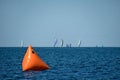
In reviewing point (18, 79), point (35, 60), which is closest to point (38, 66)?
point (35, 60)

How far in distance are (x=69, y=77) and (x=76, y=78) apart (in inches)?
51.0

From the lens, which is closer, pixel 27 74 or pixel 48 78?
pixel 48 78

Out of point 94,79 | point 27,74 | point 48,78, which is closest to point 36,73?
point 27,74

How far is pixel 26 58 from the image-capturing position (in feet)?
151

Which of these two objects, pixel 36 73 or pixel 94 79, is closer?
pixel 94 79

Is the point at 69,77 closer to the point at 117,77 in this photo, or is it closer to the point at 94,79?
the point at 94,79

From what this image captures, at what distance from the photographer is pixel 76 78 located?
43.6 m

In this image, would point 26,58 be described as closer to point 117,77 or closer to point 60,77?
point 60,77

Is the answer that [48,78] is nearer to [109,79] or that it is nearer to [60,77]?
[60,77]

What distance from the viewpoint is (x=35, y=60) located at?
Answer: 45.6m

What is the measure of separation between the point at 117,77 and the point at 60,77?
7654 mm

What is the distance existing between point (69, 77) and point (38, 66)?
489 centimetres

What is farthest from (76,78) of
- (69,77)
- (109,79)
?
(109,79)

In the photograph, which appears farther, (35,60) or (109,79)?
(35,60)
